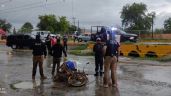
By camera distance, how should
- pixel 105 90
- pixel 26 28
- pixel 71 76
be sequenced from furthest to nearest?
1. pixel 26 28
2. pixel 71 76
3. pixel 105 90

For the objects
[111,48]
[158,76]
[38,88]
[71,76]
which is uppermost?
[111,48]

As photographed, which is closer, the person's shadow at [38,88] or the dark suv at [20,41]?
the person's shadow at [38,88]

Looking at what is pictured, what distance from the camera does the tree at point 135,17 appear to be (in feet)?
360

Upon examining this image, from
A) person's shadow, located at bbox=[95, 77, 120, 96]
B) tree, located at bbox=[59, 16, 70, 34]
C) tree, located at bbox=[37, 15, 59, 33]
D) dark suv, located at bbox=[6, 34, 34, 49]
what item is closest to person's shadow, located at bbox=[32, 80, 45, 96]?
person's shadow, located at bbox=[95, 77, 120, 96]

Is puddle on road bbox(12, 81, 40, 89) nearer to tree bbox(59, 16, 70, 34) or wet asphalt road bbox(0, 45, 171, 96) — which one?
wet asphalt road bbox(0, 45, 171, 96)

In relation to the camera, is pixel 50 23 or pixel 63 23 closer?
pixel 63 23

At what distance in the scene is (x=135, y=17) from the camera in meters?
115

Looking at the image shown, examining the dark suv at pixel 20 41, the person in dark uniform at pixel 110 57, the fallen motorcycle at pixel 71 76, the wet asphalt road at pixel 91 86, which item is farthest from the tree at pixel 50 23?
the person in dark uniform at pixel 110 57

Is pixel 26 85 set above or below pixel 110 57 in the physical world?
below

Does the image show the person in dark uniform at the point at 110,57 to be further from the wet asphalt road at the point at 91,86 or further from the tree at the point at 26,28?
the tree at the point at 26,28

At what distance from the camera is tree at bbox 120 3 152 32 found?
109819 millimetres

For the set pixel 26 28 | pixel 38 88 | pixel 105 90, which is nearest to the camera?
pixel 105 90

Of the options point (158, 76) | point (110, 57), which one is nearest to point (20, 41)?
point (158, 76)

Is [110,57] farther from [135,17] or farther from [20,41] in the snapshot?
[135,17]
